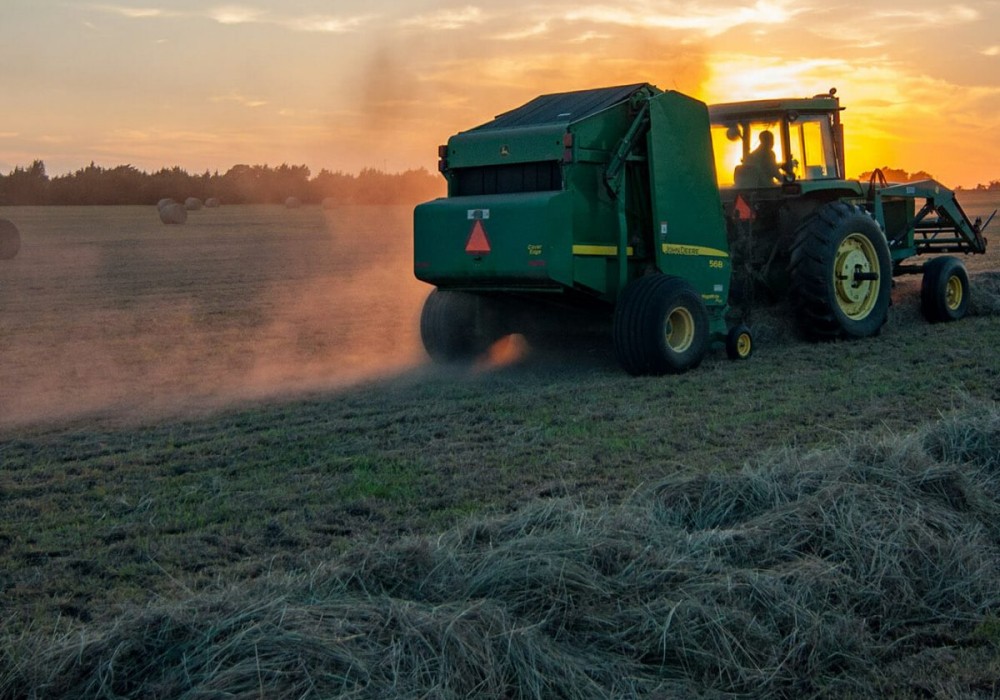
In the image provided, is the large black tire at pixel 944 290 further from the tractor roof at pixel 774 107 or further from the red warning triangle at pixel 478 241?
the red warning triangle at pixel 478 241

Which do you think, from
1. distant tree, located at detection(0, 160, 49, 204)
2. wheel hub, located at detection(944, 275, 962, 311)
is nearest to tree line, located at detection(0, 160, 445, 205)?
distant tree, located at detection(0, 160, 49, 204)

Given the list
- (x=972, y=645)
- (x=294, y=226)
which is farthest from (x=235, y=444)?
(x=294, y=226)

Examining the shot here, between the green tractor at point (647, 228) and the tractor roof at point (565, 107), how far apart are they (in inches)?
0.9

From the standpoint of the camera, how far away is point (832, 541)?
4582 mm

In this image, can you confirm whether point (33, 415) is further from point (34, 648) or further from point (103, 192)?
point (103, 192)

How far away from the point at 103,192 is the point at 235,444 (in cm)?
4079

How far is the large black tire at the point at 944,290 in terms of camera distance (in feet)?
41.7

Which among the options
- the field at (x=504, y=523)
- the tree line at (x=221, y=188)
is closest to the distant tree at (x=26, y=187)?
the tree line at (x=221, y=188)

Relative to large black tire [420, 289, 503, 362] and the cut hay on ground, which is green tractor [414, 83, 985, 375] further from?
the cut hay on ground

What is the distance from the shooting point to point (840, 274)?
11336 millimetres

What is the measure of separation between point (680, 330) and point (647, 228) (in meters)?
0.92

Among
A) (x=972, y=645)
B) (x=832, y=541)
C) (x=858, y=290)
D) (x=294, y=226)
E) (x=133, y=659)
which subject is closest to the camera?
(x=133, y=659)

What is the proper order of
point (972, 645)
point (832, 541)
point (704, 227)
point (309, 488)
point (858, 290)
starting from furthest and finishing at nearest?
point (858, 290) < point (704, 227) < point (309, 488) < point (832, 541) < point (972, 645)

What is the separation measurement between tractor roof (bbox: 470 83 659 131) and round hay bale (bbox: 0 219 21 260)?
18964 mm
